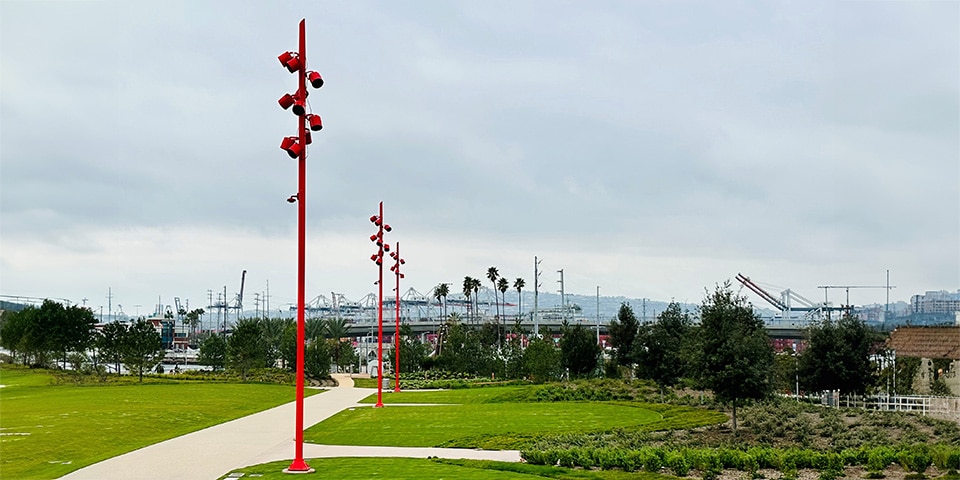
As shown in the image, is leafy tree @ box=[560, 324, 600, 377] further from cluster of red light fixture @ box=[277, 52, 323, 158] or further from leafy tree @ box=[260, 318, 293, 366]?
cluster of red light fixture @ box=[277, 52, 323, 158]

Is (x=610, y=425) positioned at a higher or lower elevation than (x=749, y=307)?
lower

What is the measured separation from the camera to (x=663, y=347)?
161 feet

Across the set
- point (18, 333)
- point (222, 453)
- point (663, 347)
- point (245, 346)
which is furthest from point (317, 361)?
point (222, 453)

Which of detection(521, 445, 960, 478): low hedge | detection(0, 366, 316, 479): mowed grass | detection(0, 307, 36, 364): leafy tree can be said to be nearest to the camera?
detection(521, 445, 960, 478): low hedge

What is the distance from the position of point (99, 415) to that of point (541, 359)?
3491cm

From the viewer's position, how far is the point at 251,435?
30.7 m

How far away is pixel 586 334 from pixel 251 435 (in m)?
38.5

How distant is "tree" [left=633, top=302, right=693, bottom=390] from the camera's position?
47656 mm

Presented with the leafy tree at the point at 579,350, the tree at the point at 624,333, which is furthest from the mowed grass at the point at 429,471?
the leafy tree at the point at 579,350

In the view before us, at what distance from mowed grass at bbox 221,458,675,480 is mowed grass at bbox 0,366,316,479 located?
5907 millimetres

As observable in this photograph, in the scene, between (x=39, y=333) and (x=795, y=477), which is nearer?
(x=795, y=477)

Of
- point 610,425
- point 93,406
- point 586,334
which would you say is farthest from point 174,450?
point 586,334

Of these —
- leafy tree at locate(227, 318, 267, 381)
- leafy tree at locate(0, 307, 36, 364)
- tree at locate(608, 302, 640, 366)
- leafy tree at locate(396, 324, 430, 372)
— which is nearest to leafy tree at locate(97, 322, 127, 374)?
leafy tree at locate(227, 318, 267, 381)

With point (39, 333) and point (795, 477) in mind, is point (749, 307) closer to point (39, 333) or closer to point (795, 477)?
point (795, 477)
